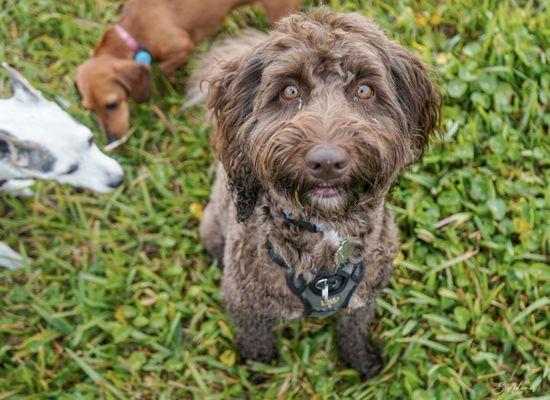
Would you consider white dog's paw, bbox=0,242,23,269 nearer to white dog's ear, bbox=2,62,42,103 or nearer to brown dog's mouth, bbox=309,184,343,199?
white dog's ear, bbox=2,62,42,103

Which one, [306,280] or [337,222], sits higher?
[337,222]

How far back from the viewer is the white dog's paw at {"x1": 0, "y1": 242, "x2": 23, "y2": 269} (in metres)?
3.71

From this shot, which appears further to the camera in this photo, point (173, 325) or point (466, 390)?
point (173, 325)

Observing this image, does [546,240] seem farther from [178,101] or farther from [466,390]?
[178,101]

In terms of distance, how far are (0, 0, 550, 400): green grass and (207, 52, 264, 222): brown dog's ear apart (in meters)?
1.26

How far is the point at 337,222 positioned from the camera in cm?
229

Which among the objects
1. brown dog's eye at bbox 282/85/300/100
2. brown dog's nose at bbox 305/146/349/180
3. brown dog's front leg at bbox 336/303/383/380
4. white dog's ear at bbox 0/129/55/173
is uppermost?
brown dog's eye at bbox 282/85/300/100

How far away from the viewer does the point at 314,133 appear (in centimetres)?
185

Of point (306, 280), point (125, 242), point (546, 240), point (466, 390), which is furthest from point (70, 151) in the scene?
point (546, 240)

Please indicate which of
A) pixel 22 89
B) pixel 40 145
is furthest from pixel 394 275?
pixel 22 89

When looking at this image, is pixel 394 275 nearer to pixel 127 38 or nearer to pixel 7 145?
pixel 7 145

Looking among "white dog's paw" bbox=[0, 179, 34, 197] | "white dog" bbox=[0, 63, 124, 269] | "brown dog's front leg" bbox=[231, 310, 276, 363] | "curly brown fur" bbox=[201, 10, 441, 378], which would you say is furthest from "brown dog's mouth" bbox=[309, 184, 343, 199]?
"white dog's paw" bbox=[0, 179, 34, 197]

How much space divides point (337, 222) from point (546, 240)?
1794 mm

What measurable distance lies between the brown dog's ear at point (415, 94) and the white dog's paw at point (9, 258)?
301cm
